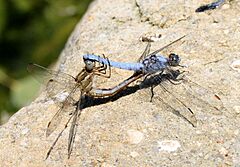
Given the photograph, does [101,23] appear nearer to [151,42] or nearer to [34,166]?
[151,42]

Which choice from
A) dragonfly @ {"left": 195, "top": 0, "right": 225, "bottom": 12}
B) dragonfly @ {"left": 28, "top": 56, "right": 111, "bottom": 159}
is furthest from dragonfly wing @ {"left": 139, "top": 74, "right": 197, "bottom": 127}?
dragonfly @ {"left": 195, "top": 0, "right": 225, "bottom": 12}

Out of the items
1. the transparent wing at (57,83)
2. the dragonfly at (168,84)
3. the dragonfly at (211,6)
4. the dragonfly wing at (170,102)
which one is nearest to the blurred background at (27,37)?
the transparent wing at (57,83)

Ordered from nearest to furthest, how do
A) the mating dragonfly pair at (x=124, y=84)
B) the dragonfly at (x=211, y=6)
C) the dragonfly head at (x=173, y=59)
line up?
the mating dragonfly pair at (x=124, y=84) → the dragonfly head at (x=173, y=59) → the dragonfly at (x=211, y=6)

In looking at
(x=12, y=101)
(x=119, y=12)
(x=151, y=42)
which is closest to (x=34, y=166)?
(x=151, y=42)

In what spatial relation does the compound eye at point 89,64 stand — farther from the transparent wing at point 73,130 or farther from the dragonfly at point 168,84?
the transparent wing at point 73,130

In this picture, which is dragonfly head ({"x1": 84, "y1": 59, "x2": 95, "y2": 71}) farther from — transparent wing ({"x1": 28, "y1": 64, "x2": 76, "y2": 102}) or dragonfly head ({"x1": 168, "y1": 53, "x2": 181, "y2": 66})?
→ dragonfly head ({"x1": 168, "y1": 53, "x2": 181, "y2": 66})

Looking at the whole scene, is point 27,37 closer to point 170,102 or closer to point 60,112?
point 60,112
